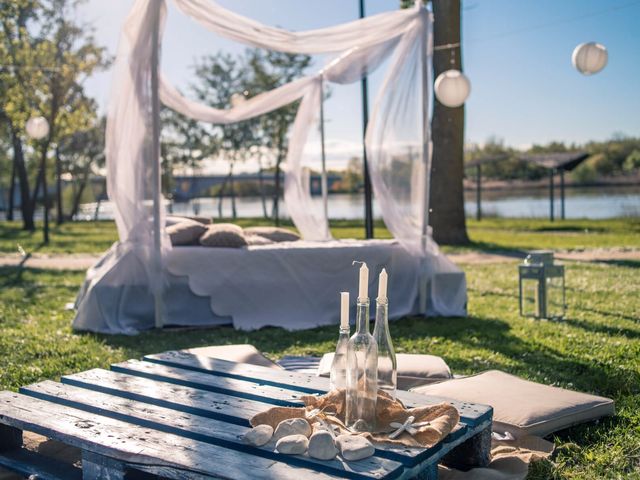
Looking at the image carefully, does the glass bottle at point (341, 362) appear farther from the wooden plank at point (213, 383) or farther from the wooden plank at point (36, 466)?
the wooden plank at point (36, 466)

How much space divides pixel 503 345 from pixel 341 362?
324cm

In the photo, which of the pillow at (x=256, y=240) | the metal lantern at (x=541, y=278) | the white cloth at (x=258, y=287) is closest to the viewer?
the white cloth at (x=258, y=287)

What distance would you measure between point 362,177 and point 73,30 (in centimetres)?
859

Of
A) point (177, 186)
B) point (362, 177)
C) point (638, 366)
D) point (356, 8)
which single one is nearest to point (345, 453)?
point (638, 366)

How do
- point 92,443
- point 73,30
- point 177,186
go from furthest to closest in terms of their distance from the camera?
point 177,186
point 73,30
point 92,443

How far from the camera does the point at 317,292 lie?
21.0 feet

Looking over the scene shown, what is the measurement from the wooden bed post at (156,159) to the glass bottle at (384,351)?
388cm

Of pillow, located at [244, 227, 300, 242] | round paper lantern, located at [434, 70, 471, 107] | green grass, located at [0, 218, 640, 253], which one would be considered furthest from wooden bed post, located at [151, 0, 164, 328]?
green grass, located at [0, 218, 640, 253]

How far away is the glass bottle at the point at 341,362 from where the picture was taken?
2227 mm

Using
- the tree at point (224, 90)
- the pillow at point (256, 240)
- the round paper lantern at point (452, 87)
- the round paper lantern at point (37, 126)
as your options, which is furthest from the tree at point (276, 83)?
the pillow at point (256, 240)

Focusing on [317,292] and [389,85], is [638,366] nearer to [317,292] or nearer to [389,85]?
[317,292]

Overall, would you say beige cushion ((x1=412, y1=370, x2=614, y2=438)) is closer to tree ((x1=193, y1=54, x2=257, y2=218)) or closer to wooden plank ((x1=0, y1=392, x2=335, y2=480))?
wooden plank ((x1=0, y1=392, x2=335, y2=480))

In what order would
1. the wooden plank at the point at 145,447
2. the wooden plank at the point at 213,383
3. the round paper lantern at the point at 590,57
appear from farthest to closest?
1. the round paper lantern at the point at 590,57
2. the wooden plank at the point at 213,383
3. the wooden plank at the point at 145,447

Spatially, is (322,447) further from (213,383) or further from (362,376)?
(213,383)
